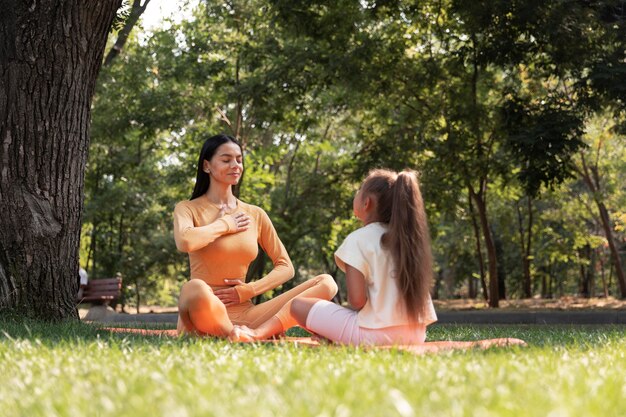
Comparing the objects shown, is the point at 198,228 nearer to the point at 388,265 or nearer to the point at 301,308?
the point at 301,308

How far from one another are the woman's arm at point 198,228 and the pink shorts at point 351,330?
1.20 m

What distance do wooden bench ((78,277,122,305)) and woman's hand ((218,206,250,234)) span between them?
15.8 meters

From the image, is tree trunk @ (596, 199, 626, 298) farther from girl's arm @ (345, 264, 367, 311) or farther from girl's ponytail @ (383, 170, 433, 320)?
girl's arm @ (345, 264, 367, 311)

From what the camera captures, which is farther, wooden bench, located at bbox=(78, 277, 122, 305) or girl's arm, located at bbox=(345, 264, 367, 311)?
wooden bench, located at bbox=(78, 277, 122, 305)

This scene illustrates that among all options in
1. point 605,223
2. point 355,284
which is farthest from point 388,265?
point 605,223

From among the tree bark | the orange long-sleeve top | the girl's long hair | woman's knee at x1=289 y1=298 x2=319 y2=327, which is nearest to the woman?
the orange long-sleeve top

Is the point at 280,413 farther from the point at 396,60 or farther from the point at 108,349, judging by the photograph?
the point at 396,60

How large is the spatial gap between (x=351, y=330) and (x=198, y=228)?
1.69m

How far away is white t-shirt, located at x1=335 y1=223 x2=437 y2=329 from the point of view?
226 inches

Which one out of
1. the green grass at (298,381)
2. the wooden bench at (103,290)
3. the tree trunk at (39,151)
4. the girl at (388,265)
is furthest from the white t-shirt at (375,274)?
the wooden bench at (103,290)

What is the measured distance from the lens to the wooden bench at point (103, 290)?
73.8 ft

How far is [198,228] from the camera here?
6895mm

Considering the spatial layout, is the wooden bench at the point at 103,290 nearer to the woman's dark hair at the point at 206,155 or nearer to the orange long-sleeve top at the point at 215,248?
the woman's dark hair at the point at 206,155

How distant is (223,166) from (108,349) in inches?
107
